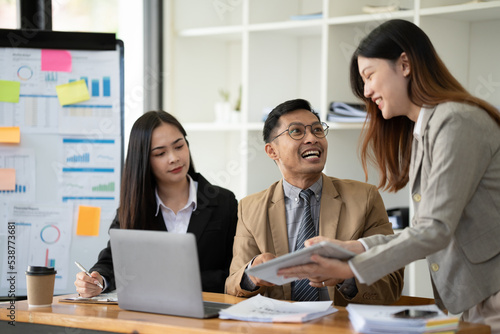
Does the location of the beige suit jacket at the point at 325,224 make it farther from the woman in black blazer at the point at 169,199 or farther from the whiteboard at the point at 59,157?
the whiteboard at the point at 59,157

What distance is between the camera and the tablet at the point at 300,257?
1.66 meters

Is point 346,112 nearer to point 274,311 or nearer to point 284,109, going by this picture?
point 284,109

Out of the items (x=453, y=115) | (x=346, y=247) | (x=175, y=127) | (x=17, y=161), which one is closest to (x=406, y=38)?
(x=453, y=115)

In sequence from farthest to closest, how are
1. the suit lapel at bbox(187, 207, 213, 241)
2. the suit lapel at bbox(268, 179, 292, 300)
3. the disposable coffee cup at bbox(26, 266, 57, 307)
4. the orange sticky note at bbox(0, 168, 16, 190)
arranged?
the orange sticky note at bbox(0, 168, 16, 190)
the suit lapel at bbox(187, 207, 213, 241)
the suit lapel at bbox(268, 179, 292, 300)
the disposable coffee cup at bbox(26, 266, 57, 307)

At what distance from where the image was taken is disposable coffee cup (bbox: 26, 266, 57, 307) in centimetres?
208

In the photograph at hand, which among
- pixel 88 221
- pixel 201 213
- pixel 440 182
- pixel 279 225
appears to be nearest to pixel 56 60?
pixel 88 221

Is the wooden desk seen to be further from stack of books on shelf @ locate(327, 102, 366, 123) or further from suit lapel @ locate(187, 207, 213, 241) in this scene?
stack of books on shelf @ locate(327, 102, 366, 123)

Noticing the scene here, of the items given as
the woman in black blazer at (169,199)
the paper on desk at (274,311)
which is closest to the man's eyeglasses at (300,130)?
the woman in black blazer at (169,199)

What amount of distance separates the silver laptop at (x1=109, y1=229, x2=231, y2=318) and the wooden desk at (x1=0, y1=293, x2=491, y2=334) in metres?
0.03

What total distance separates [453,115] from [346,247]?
0.46 m

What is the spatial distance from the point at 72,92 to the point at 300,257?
1.69m

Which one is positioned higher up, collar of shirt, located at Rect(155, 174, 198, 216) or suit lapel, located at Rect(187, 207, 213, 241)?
collar of shirt, located at Rect(155, 174, 198, 216)

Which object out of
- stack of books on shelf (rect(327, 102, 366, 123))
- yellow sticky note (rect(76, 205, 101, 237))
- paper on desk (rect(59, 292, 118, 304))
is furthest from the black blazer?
Result: stack of books on shelf (rect(327, 102, 366, 123))

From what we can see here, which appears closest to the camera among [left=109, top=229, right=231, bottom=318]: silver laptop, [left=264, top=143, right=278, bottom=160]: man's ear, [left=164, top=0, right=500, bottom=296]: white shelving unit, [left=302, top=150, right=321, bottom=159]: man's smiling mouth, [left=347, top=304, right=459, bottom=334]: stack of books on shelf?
[left=347, top=304, right=459, bottom=334]: stack of books on shelf
